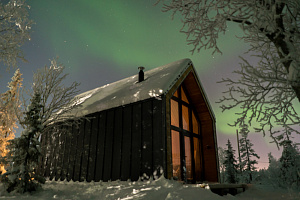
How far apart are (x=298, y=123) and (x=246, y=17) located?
268cm

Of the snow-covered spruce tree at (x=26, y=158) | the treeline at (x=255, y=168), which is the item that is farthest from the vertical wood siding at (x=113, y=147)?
the treeline at (x=255, y=168)

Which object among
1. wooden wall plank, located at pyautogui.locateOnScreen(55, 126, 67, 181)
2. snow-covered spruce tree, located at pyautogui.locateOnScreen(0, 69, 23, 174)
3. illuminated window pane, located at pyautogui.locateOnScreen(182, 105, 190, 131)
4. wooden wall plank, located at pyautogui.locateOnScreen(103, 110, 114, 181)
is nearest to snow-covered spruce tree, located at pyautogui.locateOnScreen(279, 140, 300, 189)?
illuminated window pane, located at pyautogui.locateOnScreen(182, 105, 190, 131)

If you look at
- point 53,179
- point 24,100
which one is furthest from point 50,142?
point 24,100

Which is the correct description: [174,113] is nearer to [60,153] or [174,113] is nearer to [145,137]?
[145,137]

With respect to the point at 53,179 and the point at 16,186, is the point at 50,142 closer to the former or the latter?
the point at 53,179

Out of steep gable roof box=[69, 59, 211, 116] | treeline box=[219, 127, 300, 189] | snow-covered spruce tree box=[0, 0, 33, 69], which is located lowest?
treeline box=[219, 127, 300, 189]

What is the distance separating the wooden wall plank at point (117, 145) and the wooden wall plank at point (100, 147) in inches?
28.3

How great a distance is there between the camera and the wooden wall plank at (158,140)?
23.7 ft

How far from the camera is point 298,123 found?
474cm

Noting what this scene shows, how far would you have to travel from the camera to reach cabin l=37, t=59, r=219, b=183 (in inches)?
307

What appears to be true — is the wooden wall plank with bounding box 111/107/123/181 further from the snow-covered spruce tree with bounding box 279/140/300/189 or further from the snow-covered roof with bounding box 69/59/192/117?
the snow-covered spruce tree with bounding box 279/140/300/189

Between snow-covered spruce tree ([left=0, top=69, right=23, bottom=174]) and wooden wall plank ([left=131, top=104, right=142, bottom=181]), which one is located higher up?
snow-covered spruce tree ([left=0, top=69, right=23, bottom=174])

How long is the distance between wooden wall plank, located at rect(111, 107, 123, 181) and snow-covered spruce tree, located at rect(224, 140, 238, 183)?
63.3ft

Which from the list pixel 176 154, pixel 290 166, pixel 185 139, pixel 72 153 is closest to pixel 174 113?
pixel 185 139
